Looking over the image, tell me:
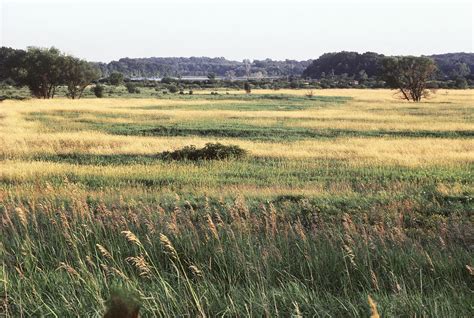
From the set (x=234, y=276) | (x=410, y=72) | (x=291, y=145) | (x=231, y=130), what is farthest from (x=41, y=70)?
(x=234, y=276)

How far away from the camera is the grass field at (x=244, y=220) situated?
549cm

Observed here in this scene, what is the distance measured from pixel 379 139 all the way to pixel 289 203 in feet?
62.0

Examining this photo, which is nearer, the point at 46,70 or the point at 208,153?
the point at 208,153

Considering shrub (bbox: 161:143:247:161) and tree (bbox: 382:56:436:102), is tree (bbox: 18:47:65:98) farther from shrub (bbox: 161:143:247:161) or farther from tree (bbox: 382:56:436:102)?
shrub (bbox: 161:143:247:161)

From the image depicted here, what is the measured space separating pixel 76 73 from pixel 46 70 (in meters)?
3.91

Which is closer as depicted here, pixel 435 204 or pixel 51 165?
pixel 435 204

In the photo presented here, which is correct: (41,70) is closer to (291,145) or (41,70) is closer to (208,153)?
(291,145)

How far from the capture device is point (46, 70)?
250ft

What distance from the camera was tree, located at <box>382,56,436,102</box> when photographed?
76.4 m

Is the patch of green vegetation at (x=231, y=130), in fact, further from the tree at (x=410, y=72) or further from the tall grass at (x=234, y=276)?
the tree at (x=410, y=72)

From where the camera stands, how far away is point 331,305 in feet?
17.6

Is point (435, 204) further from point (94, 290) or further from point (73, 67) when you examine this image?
point (73, 67)

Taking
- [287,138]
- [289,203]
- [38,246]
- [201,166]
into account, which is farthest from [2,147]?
[38,246]

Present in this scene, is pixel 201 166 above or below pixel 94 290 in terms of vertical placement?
below
